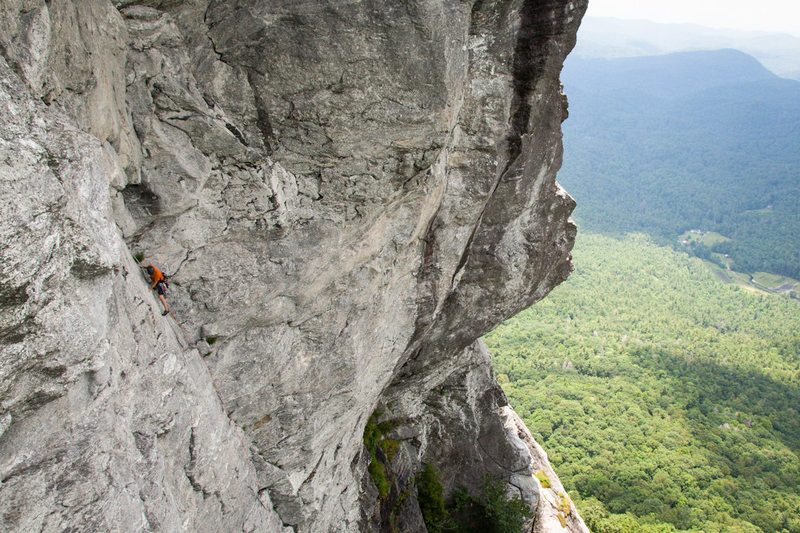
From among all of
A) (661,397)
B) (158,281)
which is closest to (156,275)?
(158,281)

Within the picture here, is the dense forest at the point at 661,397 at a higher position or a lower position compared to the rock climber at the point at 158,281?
lower

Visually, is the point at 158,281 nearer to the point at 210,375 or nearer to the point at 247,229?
the point at 247,229

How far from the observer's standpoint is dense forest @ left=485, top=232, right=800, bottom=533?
36.1 metres

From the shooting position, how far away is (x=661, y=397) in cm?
5309

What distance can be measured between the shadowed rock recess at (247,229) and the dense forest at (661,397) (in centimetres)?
2006

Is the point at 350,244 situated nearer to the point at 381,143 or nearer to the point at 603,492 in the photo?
the point at 381,143

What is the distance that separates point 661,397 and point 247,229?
195ft

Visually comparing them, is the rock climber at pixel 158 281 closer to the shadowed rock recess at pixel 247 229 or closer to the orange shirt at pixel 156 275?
the orange shirt at pixel 156 275

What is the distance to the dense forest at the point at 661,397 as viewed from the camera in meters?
36.1

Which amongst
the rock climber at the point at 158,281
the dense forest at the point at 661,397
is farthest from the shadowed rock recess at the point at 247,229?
the dense forest at the point at 661,397

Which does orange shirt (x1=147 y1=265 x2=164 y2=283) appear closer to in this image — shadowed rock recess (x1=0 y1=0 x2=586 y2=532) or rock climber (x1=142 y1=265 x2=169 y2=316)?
rock climber (x1=142 y1=265 x2=169 y2=316)

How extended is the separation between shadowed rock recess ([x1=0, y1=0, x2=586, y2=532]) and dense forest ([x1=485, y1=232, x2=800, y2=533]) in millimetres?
20062

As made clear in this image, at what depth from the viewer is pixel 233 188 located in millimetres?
6723

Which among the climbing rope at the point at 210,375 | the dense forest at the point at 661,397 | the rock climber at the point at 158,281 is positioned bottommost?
the dense forest at the point at 661,397
